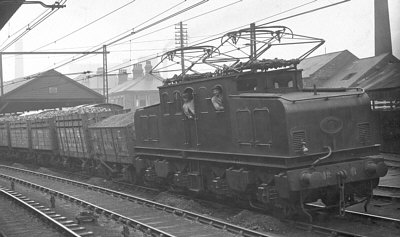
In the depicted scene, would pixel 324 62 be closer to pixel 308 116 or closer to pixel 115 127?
pixel 115 127

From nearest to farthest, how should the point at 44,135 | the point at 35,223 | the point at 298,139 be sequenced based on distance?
the point at 298,139 < the point at 35,223 < the point at 44,135

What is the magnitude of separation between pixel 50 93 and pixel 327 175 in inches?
1659

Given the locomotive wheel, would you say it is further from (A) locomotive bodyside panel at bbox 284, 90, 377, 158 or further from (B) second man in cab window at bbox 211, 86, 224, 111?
(B) second man in cab window at bbox 211, 86, 224, 111

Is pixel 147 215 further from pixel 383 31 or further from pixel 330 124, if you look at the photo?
pixel 383 31

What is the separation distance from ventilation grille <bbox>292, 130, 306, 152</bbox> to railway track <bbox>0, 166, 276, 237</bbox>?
5.80 feet

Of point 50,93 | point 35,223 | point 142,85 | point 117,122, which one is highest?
point 142,85

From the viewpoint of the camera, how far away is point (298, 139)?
30.8 ft

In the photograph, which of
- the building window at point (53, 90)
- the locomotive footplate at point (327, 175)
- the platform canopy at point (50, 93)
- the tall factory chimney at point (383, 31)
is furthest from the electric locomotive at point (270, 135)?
the building window at point (53, 90)

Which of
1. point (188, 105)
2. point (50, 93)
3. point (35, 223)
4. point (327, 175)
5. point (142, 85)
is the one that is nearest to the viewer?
point (327, 175)

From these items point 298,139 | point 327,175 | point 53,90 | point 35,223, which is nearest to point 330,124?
point 298,139

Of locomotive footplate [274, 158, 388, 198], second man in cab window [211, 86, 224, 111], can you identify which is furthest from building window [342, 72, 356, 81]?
locomotive footplate [274, 158, 388, 198]

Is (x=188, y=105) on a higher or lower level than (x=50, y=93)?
lower

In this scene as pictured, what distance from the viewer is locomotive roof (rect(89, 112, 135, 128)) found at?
16.7m

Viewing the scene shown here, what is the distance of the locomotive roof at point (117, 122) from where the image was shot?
54.9ft
